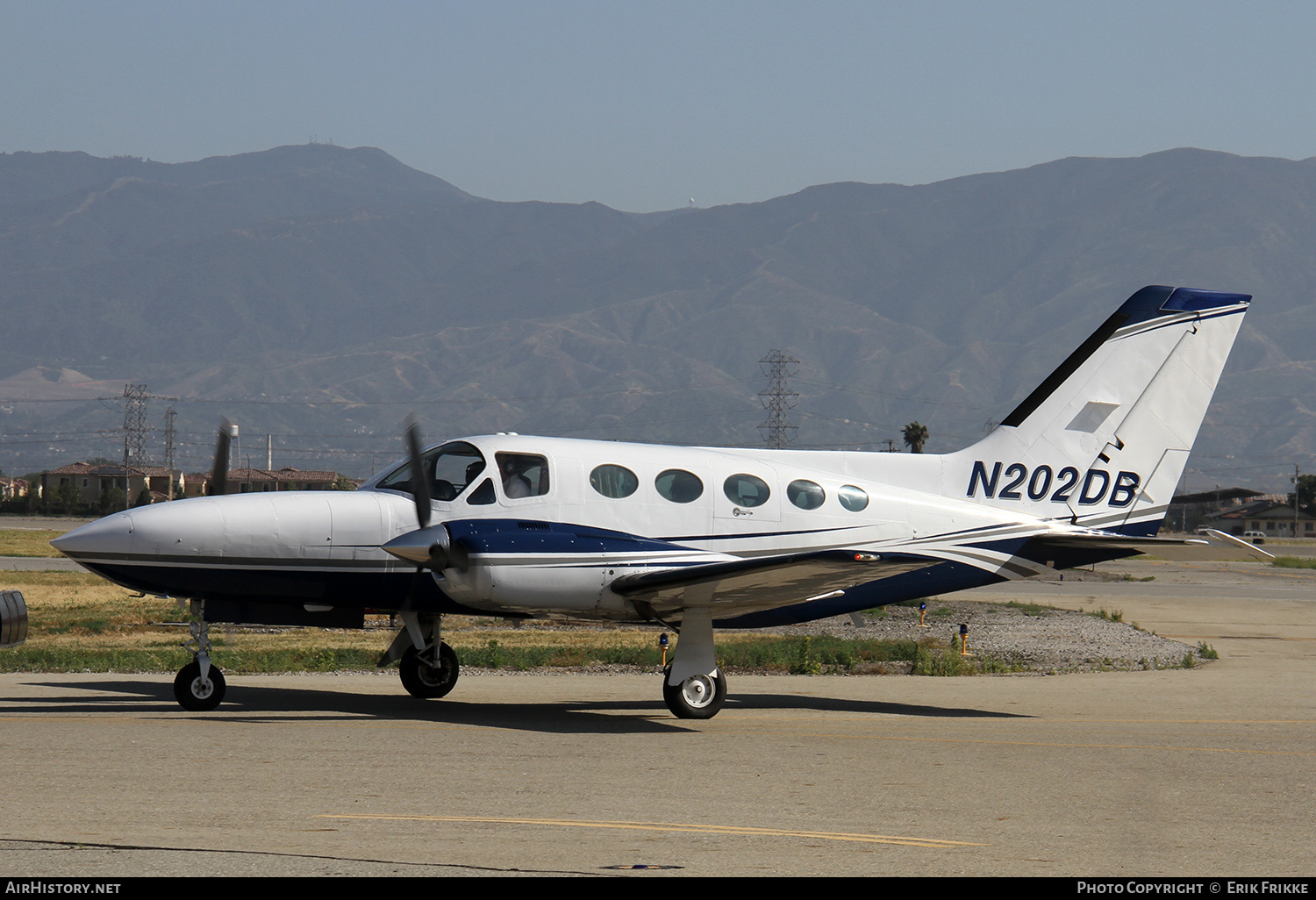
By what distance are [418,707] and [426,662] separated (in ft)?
3.10

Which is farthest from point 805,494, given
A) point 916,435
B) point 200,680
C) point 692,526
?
point 916,435

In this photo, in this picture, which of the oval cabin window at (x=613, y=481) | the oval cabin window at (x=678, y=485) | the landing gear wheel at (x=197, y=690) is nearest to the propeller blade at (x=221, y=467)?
the landing gear wheel at (x=197, y=690)

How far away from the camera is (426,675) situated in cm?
1786

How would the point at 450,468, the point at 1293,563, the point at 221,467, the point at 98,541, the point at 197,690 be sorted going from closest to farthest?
the point at 98,541, the point at 197,690, the point at 450,468, the point at 221,467, the point at 1293,563

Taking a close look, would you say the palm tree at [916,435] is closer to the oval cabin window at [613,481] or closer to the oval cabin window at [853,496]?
the oval cabin window at [853,496]

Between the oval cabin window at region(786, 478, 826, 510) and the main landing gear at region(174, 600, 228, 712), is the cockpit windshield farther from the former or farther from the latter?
the oval cabin window at region(786, 478, 826, 510)

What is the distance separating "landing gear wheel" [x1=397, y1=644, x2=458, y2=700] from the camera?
1783 centimetres

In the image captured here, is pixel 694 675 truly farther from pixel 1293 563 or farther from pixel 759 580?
pixel 1293 563

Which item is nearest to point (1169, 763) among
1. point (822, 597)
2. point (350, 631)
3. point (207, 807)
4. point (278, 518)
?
point (822, 597)

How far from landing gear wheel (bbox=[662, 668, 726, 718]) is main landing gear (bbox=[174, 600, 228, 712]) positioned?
5506 mm

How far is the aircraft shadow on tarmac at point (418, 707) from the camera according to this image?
51.6ft

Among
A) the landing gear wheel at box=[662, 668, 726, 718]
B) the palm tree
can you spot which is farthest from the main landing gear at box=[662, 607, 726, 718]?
the palm tree

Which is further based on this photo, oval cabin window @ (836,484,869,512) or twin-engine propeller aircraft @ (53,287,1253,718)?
oval cabin window @ (836,484,869,512)
